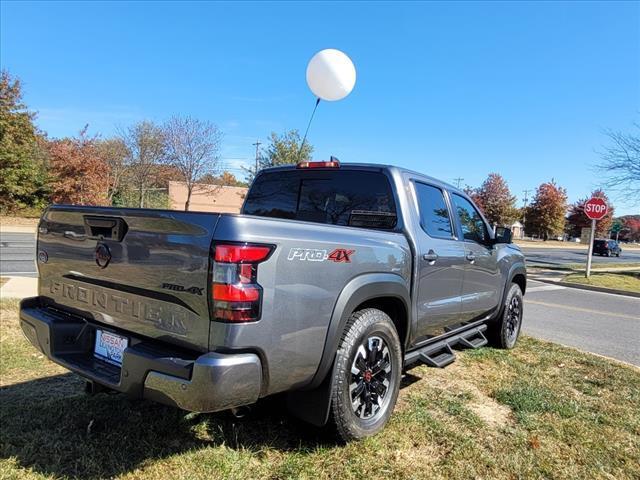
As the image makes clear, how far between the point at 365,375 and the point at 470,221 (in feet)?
7.94

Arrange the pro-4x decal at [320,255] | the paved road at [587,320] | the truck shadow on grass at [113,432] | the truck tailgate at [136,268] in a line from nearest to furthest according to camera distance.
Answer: the truck tailgate at [136,268] → the pro-4x decal at [320,255] → the truck shadow on grass at [113,432] → the paved road at [587,320]

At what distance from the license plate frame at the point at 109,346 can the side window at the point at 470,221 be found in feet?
10.6

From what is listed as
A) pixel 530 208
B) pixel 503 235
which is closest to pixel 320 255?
pixel 503 235

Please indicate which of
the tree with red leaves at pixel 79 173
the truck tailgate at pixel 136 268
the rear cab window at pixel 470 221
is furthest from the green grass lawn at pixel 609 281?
the tree with red leaves at pixel 79 173

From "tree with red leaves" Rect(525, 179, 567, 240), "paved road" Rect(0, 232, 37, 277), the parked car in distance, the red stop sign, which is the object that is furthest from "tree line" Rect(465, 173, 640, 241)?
"paved road" Rect(0, 232, 37, 277)

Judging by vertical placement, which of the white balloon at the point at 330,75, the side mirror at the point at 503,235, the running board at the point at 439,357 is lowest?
the running board at the point at 439,357

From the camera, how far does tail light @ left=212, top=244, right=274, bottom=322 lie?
2.21 m

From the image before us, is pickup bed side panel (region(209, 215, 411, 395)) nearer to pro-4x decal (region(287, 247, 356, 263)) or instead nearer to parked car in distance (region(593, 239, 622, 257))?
pro-4x decal (region(287, 247, 356, 263))

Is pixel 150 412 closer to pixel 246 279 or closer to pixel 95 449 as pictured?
pixel 95 449

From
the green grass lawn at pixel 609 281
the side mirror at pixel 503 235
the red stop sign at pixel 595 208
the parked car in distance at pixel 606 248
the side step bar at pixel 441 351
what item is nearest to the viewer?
the side step bar at pixel 441 351

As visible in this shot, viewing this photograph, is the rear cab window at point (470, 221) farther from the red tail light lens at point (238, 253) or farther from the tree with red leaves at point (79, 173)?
the tree with red leaves at point (79, 173)

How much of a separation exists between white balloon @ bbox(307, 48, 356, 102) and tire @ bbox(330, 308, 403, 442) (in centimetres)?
487

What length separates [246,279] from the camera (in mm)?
2234

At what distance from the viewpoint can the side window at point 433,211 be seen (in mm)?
3879
